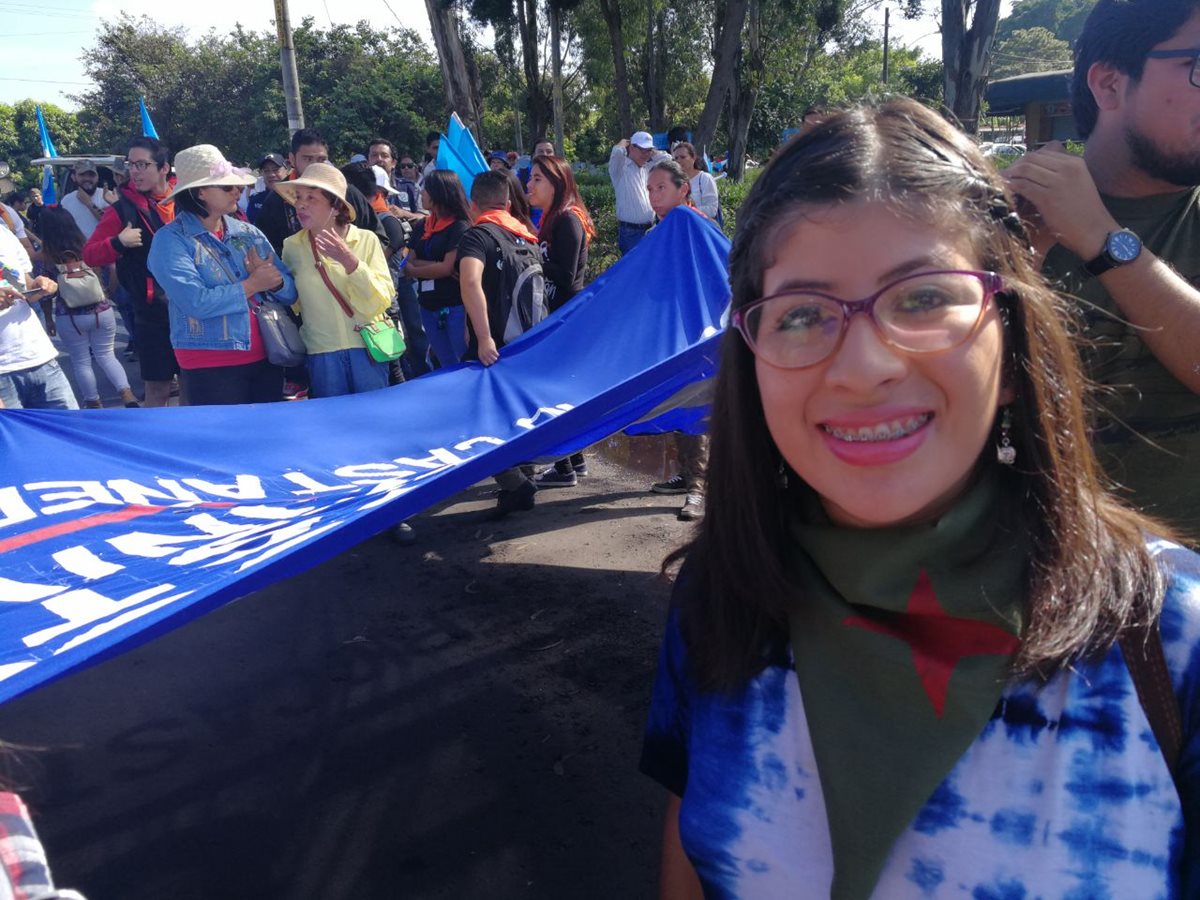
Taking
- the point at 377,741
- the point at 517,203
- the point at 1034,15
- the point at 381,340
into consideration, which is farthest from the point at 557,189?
the point at 1034,15

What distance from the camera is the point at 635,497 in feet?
18.8

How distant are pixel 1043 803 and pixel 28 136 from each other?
67.4 m

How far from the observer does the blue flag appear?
76.5 inches

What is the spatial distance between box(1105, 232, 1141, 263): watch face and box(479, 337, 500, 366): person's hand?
294cm

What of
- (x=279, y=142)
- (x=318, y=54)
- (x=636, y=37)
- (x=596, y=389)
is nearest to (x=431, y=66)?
(x=318, y=54)

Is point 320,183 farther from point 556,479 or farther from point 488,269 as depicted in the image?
point 556,479

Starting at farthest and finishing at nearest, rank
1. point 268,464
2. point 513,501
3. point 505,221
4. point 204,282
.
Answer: point 513,501 < point 505,221 < point 204,282 < point 268,464

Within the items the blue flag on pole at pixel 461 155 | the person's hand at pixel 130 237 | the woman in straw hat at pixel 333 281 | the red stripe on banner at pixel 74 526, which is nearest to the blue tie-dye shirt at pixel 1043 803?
the red stripe on banner at pixel 74 526

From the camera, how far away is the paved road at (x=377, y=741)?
8.76 ft

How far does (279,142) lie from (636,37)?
19.7 meters

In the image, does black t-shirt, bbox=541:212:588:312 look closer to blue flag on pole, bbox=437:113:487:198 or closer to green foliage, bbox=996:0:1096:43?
blue flag on pole, bbox=437:113:487:198

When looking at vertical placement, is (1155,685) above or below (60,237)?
below

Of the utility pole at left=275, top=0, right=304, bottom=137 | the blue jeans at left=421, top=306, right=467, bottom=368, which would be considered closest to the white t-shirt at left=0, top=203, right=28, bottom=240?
the utility pole at left=275, top=0, right=304, bottom=137

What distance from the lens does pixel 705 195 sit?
8.59m
